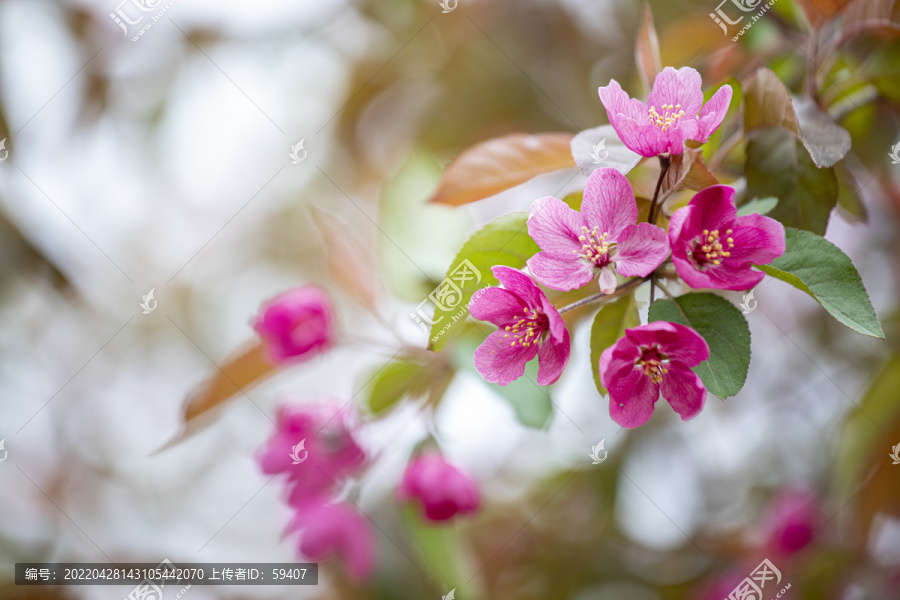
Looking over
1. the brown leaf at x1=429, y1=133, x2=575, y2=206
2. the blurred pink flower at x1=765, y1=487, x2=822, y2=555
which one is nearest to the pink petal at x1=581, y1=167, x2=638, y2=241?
the brown leaf at x1=429, y1=133, x2=575, y2=206

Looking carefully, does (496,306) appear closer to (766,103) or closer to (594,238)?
(594,238)

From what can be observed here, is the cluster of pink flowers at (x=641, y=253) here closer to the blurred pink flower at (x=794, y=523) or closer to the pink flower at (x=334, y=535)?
the pink flower at (x=334, y=535)

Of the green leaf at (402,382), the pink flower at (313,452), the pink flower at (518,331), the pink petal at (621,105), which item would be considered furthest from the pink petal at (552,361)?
the pink flower at (313,452)

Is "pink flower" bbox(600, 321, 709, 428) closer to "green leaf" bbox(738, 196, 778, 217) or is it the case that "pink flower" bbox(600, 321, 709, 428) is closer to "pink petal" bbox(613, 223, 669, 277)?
"pink petal" bbox(613, 223, 669, 277)

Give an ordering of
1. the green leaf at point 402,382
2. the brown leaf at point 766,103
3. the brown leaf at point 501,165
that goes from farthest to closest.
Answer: the green leaf at point 402,382 → the brown leaf at point 501,165 → the brown leaf at point 766,103

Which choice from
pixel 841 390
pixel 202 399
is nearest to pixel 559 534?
pixel 841 390
